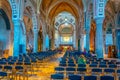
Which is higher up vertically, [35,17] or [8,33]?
[35,17]

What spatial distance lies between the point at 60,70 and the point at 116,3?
2419 centimetres

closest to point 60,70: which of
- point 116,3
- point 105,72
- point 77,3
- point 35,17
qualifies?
point 105,72

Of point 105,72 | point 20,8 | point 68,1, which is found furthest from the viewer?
point 68,1

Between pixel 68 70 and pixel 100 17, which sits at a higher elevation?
pixel 100 17

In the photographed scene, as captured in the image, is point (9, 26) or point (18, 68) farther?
point (9, 26)

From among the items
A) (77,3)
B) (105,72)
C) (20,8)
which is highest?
(77,3)

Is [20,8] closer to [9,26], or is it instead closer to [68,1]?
[9,26]

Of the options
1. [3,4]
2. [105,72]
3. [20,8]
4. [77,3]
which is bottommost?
[105,72]

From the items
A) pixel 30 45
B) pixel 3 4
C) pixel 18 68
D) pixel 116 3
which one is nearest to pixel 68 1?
pixel 30 45

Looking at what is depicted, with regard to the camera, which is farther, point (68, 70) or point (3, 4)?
point (3, 4)

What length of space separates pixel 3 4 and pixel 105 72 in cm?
2378

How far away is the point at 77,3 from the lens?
4603 cm

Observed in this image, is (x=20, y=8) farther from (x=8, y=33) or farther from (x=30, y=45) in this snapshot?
(x=30, y=45)

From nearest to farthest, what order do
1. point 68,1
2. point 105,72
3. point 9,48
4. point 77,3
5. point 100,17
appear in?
point 105,72, point 100,17, point 9,48, point 77,3, point 68,1
